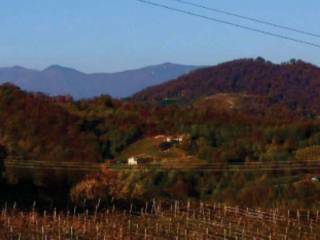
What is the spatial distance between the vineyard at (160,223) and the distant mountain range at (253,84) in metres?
60.9

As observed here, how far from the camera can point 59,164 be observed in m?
38.6

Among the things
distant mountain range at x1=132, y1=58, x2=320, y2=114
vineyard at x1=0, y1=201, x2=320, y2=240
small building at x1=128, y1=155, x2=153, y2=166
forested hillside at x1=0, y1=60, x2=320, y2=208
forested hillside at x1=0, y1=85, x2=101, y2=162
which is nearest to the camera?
vineyard at x1=0, y1=201, x2=320, y2=240

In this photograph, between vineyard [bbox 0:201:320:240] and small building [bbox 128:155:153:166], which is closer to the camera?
vineyard [bbox 0:201:320:240]

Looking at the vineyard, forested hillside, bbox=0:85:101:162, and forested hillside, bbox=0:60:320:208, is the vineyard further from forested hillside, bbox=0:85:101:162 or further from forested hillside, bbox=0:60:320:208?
forested hillside, bbox=0:85:101:162

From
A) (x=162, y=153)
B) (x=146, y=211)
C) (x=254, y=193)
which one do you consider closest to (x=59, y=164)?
(x=162, y=153)

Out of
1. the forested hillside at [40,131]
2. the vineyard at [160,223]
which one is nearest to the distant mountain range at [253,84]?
the forested hillside at [40,131]

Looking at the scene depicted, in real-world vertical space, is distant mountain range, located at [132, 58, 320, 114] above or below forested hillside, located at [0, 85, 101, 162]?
above

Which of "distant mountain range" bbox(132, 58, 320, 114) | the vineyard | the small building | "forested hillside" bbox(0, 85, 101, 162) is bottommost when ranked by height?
the vineyard

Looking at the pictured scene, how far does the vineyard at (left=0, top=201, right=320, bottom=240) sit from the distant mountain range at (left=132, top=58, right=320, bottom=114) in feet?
200

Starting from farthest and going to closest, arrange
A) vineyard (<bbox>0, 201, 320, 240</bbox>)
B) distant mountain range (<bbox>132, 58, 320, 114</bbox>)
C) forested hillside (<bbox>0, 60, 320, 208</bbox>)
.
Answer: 1. distant mountain range (<bbox>132, 58, 320, 114</bbox>)
2. forested hillside (<bbox>0, 60, 320, 208</bbox>)
3. vineyard (<bbox>0, 201, 320, 240</bbox>)

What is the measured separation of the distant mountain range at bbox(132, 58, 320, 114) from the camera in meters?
90.4

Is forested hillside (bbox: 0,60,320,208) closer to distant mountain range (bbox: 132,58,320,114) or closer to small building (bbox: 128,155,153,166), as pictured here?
small building (bbox: 128,155,153,166)

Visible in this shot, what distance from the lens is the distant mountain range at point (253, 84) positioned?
9038 centimetres

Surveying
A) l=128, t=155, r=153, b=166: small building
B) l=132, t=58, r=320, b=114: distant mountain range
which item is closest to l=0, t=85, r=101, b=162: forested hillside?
l=128, t=155, r=153, b=166: small building
